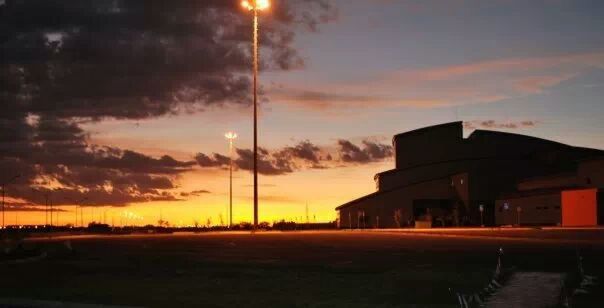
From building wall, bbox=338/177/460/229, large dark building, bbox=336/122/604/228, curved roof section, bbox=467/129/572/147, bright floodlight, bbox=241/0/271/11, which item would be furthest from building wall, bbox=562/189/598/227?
curved roof section, bbox=467/129/572/147

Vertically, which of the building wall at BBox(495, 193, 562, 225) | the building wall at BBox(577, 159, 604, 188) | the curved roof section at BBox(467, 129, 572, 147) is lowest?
the building wall at BBox(495, 193, 562, 225)

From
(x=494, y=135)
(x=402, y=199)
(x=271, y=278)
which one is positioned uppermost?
(x=494, y=135)

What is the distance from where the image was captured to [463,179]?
112 m

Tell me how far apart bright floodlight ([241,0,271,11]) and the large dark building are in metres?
42.2

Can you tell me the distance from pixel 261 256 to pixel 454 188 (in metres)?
87.7

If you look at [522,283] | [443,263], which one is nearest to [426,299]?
[522,283]

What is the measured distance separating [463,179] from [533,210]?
79.2 ft

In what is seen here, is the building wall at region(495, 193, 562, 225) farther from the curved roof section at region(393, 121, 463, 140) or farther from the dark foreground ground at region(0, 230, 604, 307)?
the dark foreground ground at region(0, 230, 604, 307)

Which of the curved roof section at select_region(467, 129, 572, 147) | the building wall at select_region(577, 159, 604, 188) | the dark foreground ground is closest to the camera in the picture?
the dark foreground ground

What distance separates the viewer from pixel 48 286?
19.8 metres

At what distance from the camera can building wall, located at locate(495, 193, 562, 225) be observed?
8189cm

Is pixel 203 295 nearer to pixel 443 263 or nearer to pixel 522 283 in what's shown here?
pixel 522 283

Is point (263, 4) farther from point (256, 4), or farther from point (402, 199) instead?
point (402, 199)

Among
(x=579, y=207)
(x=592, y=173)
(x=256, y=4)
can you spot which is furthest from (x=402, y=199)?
(x=256, y=4)
